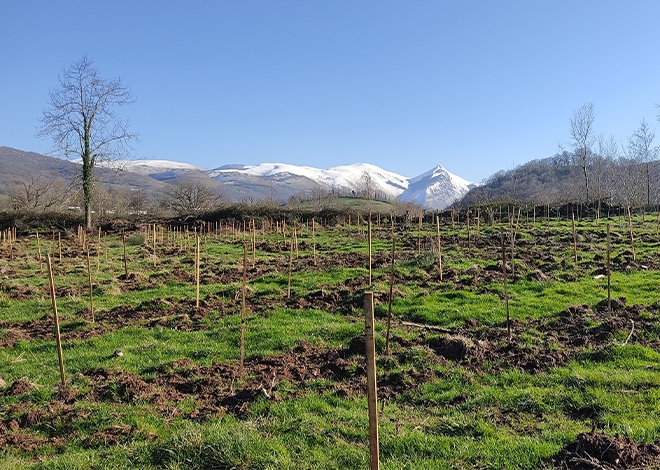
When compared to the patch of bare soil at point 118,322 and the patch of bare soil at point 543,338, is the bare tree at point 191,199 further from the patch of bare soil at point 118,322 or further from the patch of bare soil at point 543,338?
the patch of bare soil at point 543,338

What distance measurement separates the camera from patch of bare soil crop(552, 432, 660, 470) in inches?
158

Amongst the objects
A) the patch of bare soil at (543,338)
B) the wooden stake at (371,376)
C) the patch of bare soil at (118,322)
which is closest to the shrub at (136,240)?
→ the patch of bare soil at (118,322)

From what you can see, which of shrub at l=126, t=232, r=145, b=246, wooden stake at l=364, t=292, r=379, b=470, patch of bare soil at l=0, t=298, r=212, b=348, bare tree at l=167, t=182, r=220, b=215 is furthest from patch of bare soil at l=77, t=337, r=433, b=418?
bare tree at l=167, t=182, r=220, b=215

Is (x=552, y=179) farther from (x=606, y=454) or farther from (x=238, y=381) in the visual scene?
(x=606, y=454)

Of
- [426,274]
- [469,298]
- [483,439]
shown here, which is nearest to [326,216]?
[426,274]

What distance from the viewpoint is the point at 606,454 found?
414 centimetres

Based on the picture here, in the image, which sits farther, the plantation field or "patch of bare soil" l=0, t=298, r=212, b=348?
Result: "patch of bare soil" l=0, t=298, r=212, b=348

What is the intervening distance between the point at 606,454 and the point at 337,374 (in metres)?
3.86

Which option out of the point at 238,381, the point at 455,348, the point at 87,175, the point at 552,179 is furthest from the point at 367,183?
the point at 552,179

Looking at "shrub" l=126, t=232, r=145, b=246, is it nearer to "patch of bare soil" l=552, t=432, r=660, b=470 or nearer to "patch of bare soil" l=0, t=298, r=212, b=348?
"patch of bare soil" l=0, t=298, r=212, b=348

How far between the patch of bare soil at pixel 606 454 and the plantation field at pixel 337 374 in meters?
0.02

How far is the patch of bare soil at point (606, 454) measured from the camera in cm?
401

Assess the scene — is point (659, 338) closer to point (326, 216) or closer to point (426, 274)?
point (426, 274)

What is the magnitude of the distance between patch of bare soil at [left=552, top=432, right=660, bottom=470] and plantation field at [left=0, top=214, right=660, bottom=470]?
17 millimetres
